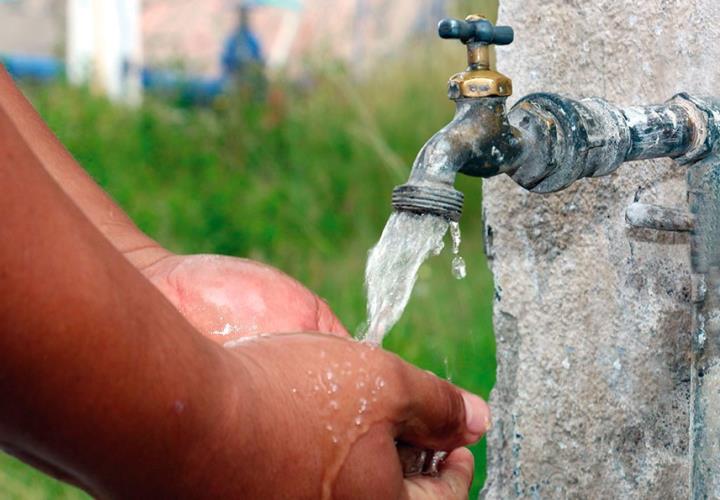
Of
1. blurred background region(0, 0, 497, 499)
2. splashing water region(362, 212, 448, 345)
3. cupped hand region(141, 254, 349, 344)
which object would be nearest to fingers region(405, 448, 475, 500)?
splashing water region(362, 212, 448, 345)

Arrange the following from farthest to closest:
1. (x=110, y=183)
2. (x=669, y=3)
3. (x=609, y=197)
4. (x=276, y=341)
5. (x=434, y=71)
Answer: (x=434, y=71) < (x=110, y=183) < (x=609, y=197) < (x=669, y=3) < (x=276, y=341)

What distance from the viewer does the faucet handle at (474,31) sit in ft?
4.67

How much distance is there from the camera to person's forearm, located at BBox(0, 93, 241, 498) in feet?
3.46

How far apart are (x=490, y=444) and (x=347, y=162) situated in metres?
3.86

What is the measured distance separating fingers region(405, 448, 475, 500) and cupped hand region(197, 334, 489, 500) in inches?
1.2

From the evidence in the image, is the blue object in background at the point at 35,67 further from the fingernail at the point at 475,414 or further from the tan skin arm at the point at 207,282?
the fingernail at the point at 475,414

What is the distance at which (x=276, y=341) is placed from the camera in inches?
52.6

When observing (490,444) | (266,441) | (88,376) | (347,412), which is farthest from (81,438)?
(490,444)

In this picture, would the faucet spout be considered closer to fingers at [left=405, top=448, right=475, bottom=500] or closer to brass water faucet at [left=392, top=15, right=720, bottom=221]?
brass water faucet at [left=392, top=15, right=720, bottom=221]

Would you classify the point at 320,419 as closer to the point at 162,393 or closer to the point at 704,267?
the point at 162,393

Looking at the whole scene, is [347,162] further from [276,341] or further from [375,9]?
[375,9]

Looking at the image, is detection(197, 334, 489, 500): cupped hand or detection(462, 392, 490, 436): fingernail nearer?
detection(197, 334, 489, 500): cupped hand

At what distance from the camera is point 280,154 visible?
6.35m

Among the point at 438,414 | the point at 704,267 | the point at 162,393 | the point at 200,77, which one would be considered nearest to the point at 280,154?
the point at 200,77
